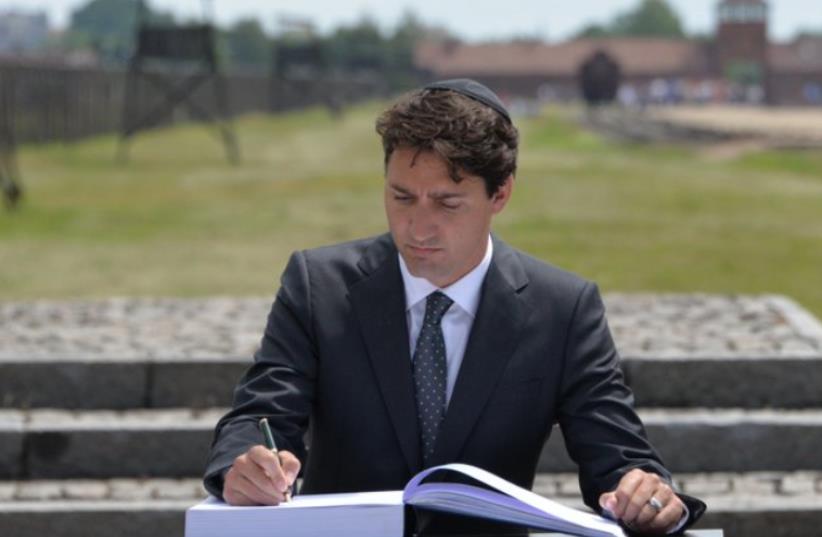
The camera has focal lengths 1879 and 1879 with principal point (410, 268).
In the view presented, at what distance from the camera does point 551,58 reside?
15150 centimetres

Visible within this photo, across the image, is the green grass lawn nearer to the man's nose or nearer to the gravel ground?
the gravel ground

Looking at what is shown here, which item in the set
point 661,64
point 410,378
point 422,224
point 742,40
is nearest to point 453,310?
point 410,378

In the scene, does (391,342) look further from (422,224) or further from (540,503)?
(540,503)

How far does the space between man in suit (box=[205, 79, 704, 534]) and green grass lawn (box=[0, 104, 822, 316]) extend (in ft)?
26.0

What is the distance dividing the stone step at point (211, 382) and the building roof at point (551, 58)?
140383 millimetres

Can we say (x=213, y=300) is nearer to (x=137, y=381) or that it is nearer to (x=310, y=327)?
(x=137, y=381)

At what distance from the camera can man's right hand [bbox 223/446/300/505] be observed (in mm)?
3182

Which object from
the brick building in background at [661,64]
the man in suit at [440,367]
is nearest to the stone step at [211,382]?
the man in suit at [440,367]

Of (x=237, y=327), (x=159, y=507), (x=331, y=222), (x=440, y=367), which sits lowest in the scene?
A: (x=331, y=222)

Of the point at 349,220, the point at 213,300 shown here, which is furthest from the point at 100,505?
the point at 349,220

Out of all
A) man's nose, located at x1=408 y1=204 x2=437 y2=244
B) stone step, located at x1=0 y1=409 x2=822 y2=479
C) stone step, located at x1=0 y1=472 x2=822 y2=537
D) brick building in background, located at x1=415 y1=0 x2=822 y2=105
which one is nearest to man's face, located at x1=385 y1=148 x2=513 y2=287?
man's nose, located at x1=408 y1=204 x2=437 y2=244

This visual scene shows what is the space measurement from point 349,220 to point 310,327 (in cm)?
1303

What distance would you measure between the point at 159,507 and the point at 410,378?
9.38ft

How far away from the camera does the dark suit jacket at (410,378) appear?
12.0 ft
